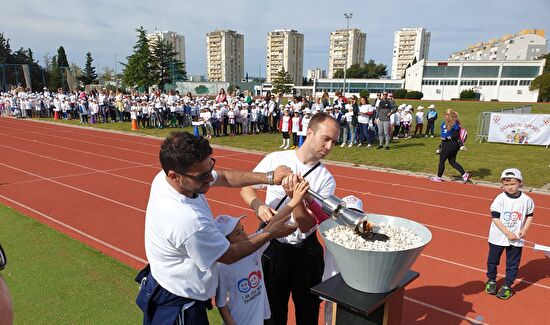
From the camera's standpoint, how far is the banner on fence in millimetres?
14664

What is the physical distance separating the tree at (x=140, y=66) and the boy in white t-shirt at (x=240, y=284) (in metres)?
56.4

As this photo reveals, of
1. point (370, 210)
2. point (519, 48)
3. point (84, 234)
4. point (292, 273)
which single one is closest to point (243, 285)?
point (292, 273)

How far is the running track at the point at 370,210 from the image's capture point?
167 inches

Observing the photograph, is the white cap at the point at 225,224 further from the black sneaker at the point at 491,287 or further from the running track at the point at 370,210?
the black sneaker at the point at 491,287

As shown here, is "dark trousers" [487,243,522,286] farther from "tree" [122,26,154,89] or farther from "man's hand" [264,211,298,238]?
"tree" [122,26,154,89]

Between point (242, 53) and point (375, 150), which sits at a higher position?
point (242, 53)

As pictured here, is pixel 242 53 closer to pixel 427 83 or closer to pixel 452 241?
pixel 427 83

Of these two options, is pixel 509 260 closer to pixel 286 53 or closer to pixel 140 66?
pixel 140 66

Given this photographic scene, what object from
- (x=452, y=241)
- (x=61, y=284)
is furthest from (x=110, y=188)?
(x=452, y=241)

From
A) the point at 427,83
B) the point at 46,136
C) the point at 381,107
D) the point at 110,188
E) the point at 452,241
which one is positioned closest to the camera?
the point at 452,241

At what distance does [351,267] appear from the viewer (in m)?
1.92

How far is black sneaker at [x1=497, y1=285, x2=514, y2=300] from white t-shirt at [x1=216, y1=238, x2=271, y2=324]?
3417 mm

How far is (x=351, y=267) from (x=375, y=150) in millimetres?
12557

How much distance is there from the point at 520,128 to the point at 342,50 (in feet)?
408
